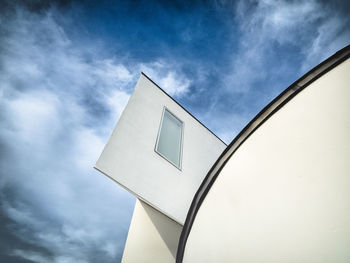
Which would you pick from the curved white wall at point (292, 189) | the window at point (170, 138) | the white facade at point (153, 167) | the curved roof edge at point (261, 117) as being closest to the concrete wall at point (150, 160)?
the white facade at point (153, 167)

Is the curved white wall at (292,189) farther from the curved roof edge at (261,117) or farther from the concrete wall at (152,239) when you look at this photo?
the concrete wall at (152,239)

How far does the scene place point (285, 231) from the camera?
1.79m

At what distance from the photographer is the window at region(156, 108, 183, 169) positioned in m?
5.15

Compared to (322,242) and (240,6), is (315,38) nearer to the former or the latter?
(240,6)

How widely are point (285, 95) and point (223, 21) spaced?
408 inches

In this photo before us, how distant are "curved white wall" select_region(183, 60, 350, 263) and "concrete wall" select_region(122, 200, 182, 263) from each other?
2.62 metres

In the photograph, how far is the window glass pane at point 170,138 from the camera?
5188 mm

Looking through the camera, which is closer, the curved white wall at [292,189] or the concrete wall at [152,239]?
the curved white wall at [292,189]

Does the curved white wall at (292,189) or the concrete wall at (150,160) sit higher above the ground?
the concrete wall at (150,160)

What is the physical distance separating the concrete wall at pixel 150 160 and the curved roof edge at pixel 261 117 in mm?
1542

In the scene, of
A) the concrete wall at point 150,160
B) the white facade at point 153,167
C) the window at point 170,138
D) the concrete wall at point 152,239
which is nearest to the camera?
the concrete wall at point 150,160

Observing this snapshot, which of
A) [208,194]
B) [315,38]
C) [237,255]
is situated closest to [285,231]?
[237,255]

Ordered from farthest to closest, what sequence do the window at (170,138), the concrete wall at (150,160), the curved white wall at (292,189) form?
1. the window at (170,138)
2. the concrete wall at (150,160)
3. the curved white wall at (292,189)

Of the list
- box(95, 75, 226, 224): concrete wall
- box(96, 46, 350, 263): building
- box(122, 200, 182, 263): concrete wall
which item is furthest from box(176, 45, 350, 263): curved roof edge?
box(122, 200, 182, 263): concrete wall
